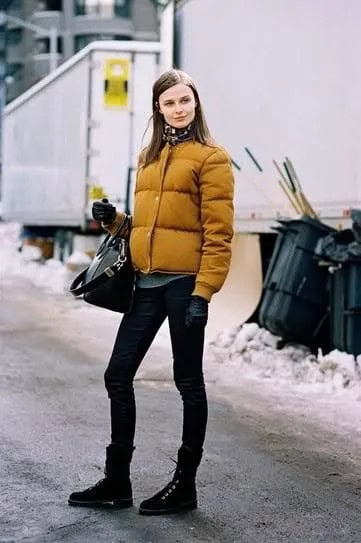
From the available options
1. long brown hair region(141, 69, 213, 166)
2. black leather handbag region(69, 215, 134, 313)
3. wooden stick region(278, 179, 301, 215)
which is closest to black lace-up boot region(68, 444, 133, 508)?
black leather handbag region(69, 215, 134, 313)

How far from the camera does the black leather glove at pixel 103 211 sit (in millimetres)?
4652

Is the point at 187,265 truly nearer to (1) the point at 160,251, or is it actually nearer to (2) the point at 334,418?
(1) the point at 160,251

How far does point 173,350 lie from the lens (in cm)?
458

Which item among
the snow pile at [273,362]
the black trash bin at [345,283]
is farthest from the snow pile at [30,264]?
the black trash bin at [345,283]

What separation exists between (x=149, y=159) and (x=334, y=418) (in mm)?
3137

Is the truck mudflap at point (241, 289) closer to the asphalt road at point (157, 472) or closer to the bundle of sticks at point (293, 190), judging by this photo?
the bundle of sticks at point (293, 190)

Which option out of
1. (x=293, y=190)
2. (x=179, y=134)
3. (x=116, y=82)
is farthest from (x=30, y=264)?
(x=179, y=134)

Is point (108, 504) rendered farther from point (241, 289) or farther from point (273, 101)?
point (241, 289)

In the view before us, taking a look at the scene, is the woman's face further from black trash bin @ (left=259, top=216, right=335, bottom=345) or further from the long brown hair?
black trash bin @ (left=259, top=216, right=335, bottom=345)

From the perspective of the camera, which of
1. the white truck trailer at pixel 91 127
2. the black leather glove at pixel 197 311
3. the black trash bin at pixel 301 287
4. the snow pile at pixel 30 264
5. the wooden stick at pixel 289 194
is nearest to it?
the black leather glove at pixel 197 311

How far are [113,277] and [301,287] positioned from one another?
486 cm

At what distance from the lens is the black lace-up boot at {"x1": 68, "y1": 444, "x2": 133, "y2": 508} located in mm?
4641

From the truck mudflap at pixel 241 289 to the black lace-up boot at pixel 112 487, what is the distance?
642cm

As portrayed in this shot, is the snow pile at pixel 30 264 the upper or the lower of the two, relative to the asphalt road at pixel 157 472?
lower
